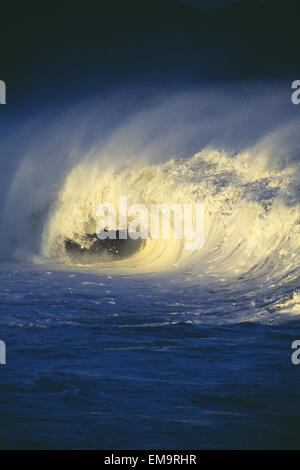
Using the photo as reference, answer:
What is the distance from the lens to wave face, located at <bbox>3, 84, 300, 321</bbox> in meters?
8.71

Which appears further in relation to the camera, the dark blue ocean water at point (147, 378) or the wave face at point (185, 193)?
the wave face at point (185, 193)

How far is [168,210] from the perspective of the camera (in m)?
12.2

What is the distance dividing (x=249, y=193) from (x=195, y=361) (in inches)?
255

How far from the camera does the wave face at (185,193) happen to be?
8.71 metres

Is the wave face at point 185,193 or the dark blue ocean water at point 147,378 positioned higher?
the wave face at point 185,193

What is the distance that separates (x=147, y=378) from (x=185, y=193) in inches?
317

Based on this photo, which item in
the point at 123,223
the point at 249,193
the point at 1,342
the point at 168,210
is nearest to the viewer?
the point at 1,342

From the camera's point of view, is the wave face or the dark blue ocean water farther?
the wave face

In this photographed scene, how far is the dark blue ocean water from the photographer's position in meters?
2.94

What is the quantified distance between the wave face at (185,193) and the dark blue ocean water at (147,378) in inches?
42.4

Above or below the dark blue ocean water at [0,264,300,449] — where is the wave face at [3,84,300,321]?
above

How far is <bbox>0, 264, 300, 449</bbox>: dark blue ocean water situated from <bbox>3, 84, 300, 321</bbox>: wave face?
1.08 meters
